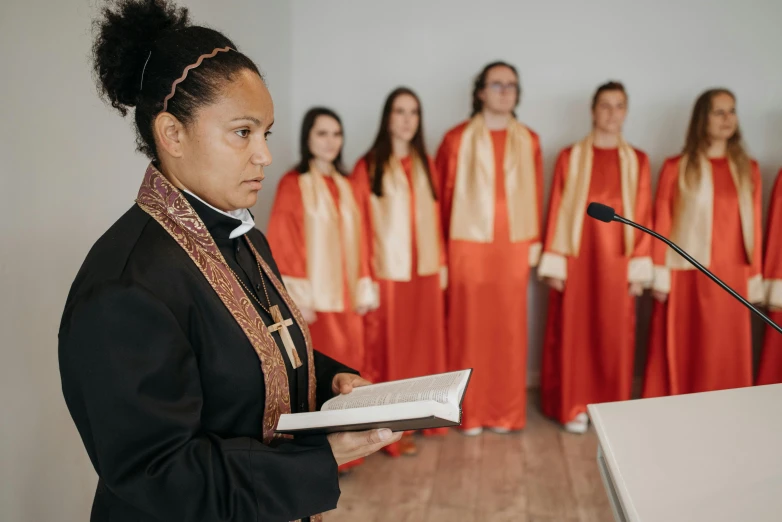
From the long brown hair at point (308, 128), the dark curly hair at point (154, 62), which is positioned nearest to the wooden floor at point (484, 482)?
the long brown hair at point (308, 128)

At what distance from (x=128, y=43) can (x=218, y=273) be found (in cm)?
42

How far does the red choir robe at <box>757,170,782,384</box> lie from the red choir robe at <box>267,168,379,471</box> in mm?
2123

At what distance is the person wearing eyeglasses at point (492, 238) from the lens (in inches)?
142

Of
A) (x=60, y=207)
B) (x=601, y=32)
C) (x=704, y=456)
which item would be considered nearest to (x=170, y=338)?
(x=704, y=456)

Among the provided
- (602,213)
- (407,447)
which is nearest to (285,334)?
(602,213)

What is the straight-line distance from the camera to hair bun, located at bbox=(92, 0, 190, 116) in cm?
116

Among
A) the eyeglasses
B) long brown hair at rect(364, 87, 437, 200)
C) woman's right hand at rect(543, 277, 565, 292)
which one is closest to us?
long brown hair at rect(364, 87, 437, 200)

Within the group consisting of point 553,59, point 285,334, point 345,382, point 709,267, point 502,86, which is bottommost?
point 345,382

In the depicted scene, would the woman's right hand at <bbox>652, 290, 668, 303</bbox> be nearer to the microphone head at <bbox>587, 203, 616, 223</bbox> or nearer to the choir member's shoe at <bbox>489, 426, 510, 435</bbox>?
the choir member's shoe at <bbox>489, 426, 510, 435</bbox>

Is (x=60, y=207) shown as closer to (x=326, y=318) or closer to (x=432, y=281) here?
(x=326, y=318)

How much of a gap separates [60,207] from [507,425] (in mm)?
2600

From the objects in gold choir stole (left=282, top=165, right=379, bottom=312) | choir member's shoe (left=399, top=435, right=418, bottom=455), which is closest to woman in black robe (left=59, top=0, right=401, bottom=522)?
gold choir stole (left=282, top=165, right=379, bottom=312)

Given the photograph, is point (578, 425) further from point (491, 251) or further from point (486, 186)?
point (486, 186)

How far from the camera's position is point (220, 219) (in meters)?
1.25
